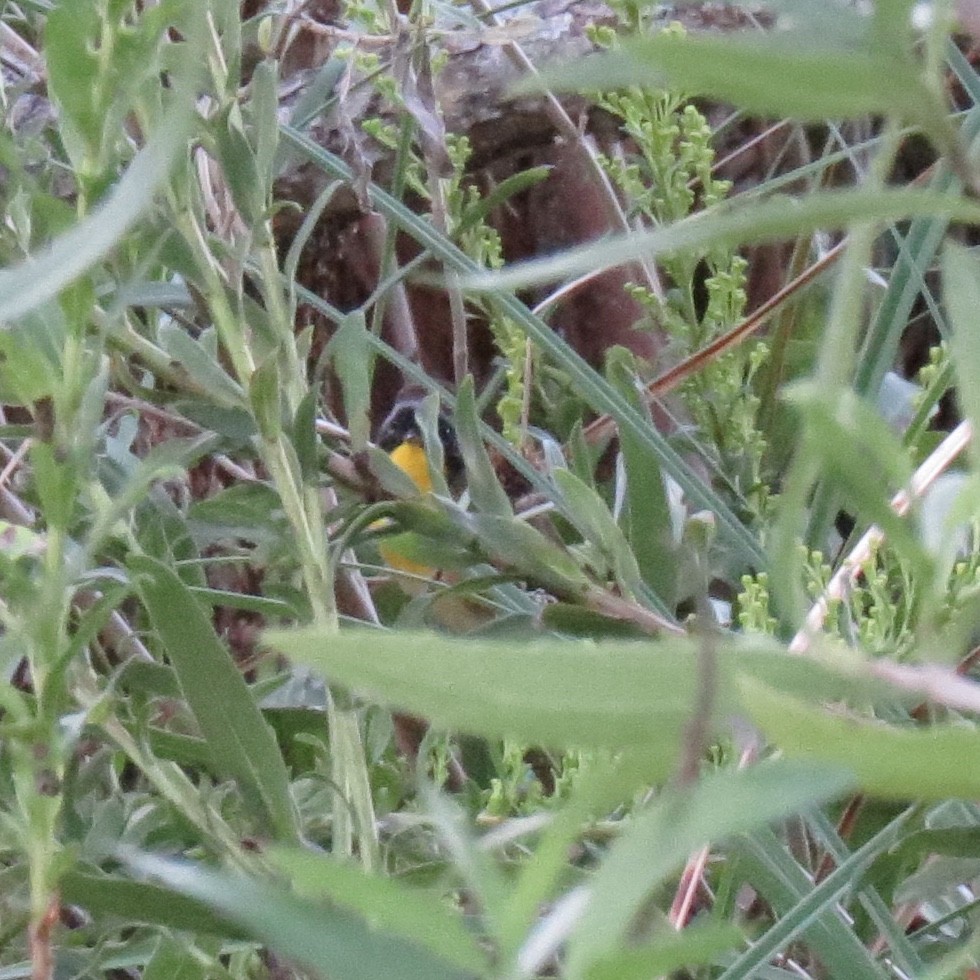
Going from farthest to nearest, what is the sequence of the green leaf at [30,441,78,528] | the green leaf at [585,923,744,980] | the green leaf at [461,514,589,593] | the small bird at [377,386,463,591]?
the small bird at [377,386,463,591] → the green leaf at [461,514,589,593] → the green leaf at [30,441,78,528] → the green leaf at [585,923,744,980]

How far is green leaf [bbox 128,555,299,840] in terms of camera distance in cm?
26

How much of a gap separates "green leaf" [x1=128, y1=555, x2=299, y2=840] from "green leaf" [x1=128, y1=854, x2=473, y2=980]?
A: 0.54 feet

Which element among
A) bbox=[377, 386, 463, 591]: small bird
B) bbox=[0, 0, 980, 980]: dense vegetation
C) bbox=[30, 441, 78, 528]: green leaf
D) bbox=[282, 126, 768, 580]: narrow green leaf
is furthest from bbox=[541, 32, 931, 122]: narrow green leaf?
bbox=[377, 386, 463, 591]: small bird

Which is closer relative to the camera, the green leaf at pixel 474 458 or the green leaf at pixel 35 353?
the green leaf at pixel 35 353

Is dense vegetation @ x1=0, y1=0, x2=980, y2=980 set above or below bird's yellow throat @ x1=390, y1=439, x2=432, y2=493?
above

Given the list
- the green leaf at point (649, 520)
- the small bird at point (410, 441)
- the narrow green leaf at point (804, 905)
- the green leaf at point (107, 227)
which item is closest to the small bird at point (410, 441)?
the small bird at point (410, 441)

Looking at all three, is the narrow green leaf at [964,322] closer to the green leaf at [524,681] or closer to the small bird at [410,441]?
the green leaf at [524,681]

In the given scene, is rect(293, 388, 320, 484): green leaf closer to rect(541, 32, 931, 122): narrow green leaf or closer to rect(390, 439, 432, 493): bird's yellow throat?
rect(541, 32, 931, 122): narrow green leaf

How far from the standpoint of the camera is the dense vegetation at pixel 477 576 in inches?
4.0

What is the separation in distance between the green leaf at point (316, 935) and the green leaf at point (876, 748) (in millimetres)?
32

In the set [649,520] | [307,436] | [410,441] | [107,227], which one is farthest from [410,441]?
[107,227]

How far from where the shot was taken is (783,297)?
1.28 feet

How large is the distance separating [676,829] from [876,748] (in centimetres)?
2

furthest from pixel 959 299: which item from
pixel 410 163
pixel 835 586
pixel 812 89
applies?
pixel 410 163
